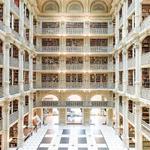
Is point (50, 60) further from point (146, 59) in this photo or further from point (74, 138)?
point (146, 59)

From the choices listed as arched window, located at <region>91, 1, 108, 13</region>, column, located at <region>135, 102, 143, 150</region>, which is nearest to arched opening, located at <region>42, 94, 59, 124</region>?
arched window, located at <region>91, 1, 108, 13</region>

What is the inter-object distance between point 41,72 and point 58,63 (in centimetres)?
171

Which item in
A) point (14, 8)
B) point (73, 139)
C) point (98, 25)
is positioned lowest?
point (73, 139)

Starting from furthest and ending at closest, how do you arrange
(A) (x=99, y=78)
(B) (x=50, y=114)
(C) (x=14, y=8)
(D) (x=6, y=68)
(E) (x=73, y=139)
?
(B) (x=50, y=114)
(A) (x=99, y=78)
(E) (x=73, y=139)
(C) (x=14, y=8)
(D) (x=6, y=68)

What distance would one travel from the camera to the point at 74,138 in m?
19.2

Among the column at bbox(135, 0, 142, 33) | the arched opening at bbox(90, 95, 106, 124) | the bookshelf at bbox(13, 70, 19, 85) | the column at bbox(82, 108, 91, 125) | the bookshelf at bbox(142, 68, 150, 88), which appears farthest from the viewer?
the arched opening at bbox(90, 95, 106, 124)

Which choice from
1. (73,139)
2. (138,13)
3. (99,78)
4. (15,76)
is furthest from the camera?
(99,78)

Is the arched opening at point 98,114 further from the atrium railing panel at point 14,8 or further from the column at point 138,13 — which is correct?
the column at point 138,13

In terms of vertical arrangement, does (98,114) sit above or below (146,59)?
below

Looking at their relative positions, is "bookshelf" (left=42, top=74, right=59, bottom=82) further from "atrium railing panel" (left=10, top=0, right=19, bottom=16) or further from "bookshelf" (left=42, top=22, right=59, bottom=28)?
"atrium railing panel" (left=10, top=0, right=19, bottom=16)

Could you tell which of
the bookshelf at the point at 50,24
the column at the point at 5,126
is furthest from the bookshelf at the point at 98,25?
the column at the point at 5,126

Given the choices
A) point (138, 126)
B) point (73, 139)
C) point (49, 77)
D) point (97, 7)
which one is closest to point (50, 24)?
point (97, 7)

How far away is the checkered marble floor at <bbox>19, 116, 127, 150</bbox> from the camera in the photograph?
1712 centimetres

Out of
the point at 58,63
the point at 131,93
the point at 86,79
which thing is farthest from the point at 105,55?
the point at 131,93
